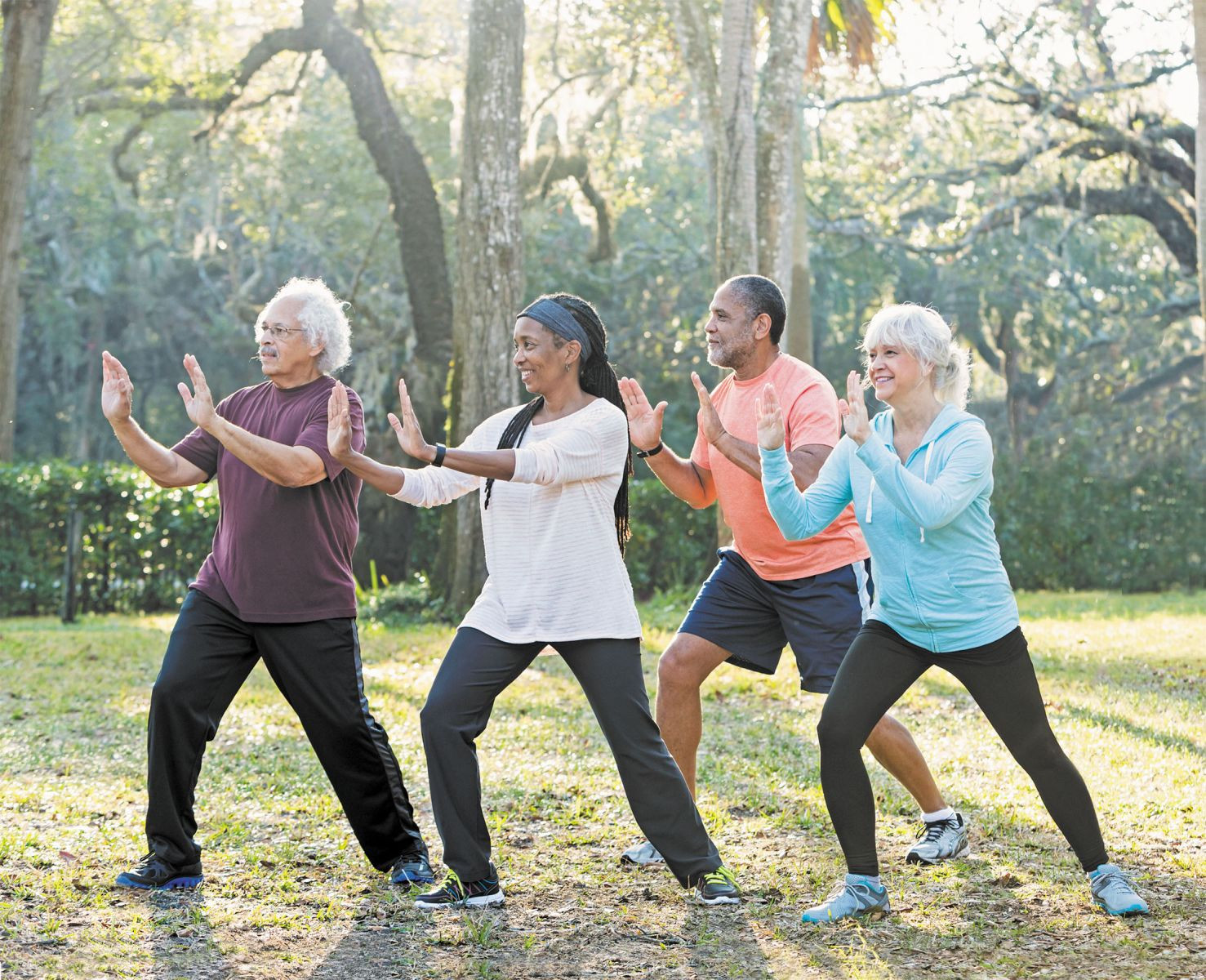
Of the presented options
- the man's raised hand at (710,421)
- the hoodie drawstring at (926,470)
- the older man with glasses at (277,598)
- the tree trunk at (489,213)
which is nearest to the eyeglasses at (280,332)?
the older man with glasses at (277,598)

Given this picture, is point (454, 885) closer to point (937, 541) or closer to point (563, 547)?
point (563, 547)

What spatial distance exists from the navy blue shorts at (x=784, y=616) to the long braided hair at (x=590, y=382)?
2.12ft

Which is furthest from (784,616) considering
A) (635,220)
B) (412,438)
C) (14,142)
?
(635,220)

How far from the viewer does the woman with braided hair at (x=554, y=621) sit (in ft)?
16.0

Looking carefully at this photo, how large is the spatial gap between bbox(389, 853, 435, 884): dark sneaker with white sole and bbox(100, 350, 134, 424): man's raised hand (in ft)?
5.97

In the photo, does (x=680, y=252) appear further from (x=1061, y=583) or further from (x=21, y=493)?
(x=21, y=493)

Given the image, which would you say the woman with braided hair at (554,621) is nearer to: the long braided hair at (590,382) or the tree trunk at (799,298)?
the long braided hair at (590,382)

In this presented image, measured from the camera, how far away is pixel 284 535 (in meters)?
5.05

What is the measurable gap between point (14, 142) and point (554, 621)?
11941 mm

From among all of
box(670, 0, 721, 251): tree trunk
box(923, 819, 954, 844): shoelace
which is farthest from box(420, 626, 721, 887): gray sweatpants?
box(670, 0, 721, 251): tree trunk

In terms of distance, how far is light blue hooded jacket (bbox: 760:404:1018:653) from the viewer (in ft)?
15.0

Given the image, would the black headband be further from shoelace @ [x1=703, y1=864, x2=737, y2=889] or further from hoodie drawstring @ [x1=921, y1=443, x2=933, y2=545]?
shoelace @ [x1=703, y1=864, x2=737, y2=889]

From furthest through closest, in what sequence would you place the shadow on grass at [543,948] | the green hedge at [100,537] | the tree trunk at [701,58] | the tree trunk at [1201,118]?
the tree trunk at [701,58] → the green hedge at [100,537] → the tree trunk at [1201,118] → the shadow on grass at [543,948]

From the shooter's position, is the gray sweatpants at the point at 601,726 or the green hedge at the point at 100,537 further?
the green hedge at the point at 100,537
